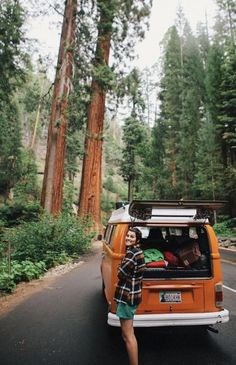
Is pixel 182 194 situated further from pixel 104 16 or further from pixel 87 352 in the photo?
pixel 87 352

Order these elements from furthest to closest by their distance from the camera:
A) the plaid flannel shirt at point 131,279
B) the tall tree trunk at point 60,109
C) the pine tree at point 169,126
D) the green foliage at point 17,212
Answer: the pine tree at point 169,126
the green foliage at point 17,212
the tall tree trunk at point 60,109
the plaid flannel shirt at point 131,279

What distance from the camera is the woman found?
3.99 m

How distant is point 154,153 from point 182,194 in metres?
9.81

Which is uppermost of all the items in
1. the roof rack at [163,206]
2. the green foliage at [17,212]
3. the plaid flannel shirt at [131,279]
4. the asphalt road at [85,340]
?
the green foliage at [17,212]

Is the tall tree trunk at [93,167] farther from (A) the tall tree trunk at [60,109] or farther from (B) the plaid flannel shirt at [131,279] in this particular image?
(B) the plaid flannel shirt at [131,279]

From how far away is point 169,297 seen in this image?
4785 millimetres

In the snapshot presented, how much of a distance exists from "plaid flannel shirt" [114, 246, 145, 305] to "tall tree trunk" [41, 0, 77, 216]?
10.4 metres

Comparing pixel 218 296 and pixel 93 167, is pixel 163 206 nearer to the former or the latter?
pixel 218 296

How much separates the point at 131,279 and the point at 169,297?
3.27 ft

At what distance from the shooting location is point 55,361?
14.3 feet

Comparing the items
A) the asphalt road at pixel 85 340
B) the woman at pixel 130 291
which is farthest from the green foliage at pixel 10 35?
the woman at pixel 130 291

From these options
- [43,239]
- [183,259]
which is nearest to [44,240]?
[43,239]

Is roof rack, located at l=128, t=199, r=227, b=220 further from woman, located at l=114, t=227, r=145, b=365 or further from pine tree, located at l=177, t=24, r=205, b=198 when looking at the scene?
pine tree, located at l=177, t=24, r=205, b=198

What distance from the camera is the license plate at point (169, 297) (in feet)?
15.6
